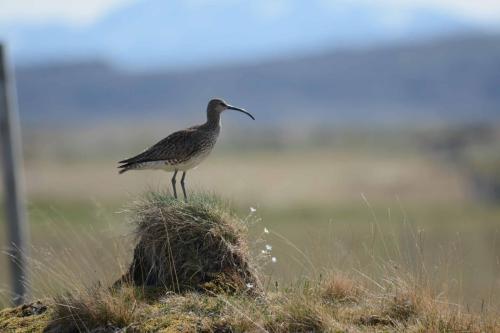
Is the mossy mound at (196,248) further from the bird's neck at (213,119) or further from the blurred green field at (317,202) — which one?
the bird's neck at (213,119)

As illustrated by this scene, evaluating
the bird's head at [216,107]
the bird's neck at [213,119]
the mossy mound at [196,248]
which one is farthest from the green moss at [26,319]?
the bird's head at [216,107]

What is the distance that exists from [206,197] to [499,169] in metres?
65.6

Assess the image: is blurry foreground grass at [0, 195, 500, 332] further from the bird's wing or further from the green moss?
the bird's wing

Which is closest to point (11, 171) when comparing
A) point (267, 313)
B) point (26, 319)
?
point (26, 319)

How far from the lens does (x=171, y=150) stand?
32.9ft

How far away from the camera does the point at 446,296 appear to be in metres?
7.26

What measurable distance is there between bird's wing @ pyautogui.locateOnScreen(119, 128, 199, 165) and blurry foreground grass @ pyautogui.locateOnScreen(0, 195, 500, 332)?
1857 mm

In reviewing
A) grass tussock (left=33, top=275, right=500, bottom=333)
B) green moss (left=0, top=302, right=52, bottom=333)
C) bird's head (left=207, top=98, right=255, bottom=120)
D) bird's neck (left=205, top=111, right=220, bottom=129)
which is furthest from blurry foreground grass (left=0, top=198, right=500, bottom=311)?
bird's head (left=207, top=98, right=255, bottom=120)

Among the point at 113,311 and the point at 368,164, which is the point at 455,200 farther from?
the point at 113,311

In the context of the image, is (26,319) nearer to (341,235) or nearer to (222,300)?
(222,300)

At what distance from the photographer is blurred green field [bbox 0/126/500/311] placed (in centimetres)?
888

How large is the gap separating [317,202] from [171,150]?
5755 centimetres

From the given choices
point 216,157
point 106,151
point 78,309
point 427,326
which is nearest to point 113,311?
point 78,309

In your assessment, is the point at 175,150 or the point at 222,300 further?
the point at 175,150
